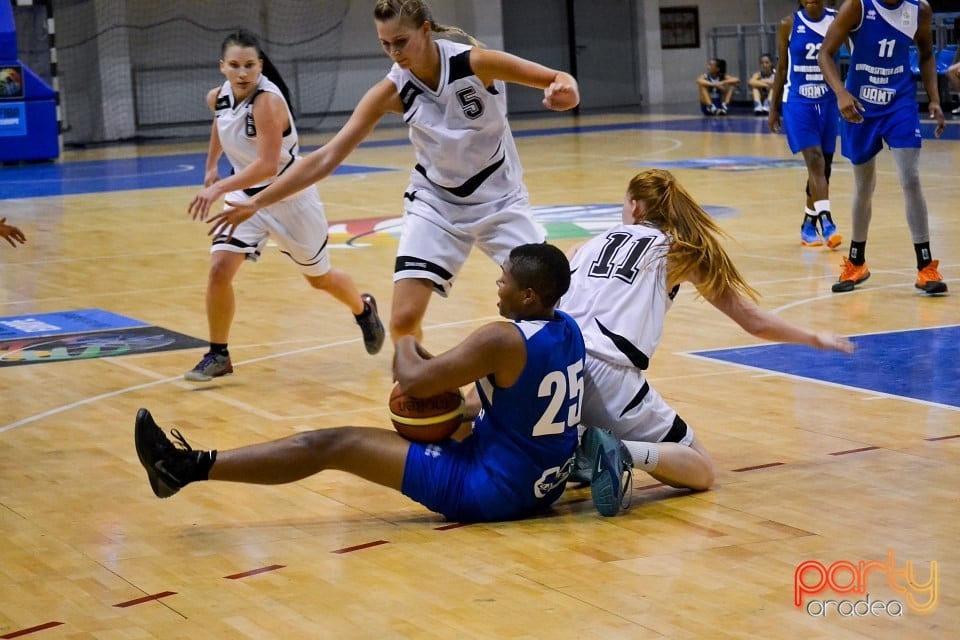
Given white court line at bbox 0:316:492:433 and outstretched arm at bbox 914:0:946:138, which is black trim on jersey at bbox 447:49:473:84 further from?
outstretched arm at bbox 914:0:946:138

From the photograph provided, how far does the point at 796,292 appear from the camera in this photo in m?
8.95

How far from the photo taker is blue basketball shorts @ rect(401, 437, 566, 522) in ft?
15.2

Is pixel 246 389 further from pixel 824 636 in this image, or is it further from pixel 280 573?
pixel 824 636

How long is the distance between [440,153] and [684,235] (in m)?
1.16

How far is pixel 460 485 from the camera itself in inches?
183

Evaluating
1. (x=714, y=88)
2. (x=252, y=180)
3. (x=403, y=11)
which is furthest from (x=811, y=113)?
(x=714, y=88)

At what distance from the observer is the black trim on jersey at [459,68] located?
5.72 m

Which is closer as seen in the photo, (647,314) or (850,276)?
(647,314)

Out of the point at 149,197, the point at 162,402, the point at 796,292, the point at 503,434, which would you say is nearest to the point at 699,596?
the point at 503,434

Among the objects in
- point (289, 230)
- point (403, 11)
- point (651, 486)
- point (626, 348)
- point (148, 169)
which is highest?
point (403, 11)

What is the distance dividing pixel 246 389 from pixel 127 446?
114cm

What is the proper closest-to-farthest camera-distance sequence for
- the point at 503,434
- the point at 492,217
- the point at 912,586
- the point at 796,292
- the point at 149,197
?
the point at 912,586, the point at 503,434, the point at 492,217, the point at 796,292, the point at 149,197

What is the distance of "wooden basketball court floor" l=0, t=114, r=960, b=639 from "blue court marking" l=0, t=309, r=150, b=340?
18 cm

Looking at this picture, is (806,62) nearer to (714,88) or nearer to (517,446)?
(517,446)
